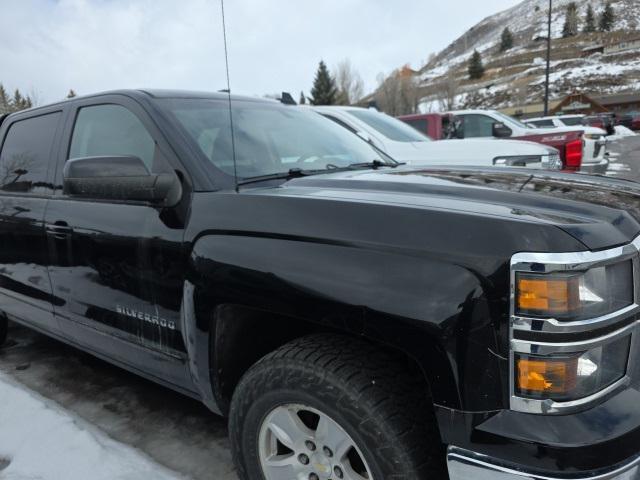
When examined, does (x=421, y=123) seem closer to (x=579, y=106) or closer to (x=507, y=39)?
(x=579, y=106)

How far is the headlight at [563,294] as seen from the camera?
1.35 metres

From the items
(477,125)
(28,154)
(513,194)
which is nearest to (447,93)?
(477,125)

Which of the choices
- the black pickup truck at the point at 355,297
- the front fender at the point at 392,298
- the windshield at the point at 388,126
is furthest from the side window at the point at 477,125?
the front fender at the point at 392,298

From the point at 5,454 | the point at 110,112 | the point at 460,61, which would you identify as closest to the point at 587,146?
the point at 110,112

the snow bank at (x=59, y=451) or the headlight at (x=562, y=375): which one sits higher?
the headlight at (x=562, y=375)

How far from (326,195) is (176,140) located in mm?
818

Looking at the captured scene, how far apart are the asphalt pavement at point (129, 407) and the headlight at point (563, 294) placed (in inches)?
65.4

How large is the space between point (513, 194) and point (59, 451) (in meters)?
2.33

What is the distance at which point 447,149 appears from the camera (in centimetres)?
633

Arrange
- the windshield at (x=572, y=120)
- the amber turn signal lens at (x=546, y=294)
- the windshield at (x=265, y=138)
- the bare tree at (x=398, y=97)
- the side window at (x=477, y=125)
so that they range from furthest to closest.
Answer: the bare tree at (x=398, y=97) < the windshield at (x=572, y=120) < the side window at (x=477, y=125) < the windshield at (x=265, y=138) < the amber turn signal lens at (x=546, y=294)

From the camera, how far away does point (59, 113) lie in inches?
121

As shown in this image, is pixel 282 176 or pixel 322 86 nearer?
pixel 282 176

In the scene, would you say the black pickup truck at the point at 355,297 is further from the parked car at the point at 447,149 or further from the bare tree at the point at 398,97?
the bare tree at the point at 398,97

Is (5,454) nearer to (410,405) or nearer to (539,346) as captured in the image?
(410,405)
